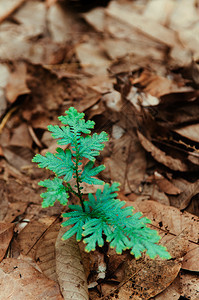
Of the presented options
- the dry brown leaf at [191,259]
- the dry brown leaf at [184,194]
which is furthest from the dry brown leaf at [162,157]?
the dry brown leaf at [191,259]

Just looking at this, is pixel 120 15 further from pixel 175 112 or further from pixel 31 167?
pixel 31 167

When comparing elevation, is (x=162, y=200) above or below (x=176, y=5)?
below

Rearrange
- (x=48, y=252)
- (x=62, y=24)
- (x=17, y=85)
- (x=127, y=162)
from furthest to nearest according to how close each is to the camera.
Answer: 1. (x=62, y=24)
2. (x=17, y=85)
3. (x=127, y=162)
4. (x=48, y=252)

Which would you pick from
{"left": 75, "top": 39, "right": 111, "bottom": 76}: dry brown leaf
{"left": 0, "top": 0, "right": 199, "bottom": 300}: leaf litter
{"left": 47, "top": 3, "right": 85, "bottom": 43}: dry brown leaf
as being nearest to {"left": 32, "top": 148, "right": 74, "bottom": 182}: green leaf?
{"left": 0, "top": 0, "right": 199, "bottom": 300}: leaf litter

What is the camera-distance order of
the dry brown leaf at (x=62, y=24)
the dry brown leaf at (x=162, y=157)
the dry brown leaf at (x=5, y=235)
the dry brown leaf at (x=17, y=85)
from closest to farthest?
the dry brown leaf at (x=5, y=235), the dry brown leaf at (x=162, y=157), the dry brown leaf at (x=17, y=85), the dry brown leaf at (x=62, y=24)

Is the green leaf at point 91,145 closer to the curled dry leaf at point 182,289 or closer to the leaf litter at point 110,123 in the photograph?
the leaf litter at point 110,123

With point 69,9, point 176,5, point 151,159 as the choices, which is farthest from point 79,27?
point 151,159

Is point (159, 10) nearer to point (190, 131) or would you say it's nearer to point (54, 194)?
point (190, 131)

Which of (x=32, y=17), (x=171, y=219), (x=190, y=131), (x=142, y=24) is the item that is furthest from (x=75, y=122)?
(x=32, y=17)
